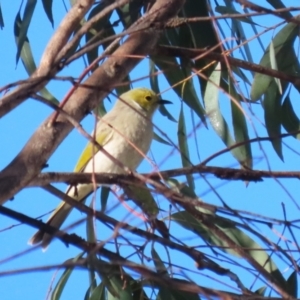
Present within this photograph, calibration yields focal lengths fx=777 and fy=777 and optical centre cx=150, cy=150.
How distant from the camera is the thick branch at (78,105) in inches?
74.7

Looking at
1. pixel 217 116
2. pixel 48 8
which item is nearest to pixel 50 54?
pixel 217 116

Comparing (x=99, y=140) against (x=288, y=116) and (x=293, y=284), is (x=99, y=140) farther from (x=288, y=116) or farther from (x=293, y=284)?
(x=293, y=284)

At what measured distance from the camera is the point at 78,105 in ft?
6.54

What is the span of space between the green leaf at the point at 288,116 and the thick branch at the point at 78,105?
1.05m

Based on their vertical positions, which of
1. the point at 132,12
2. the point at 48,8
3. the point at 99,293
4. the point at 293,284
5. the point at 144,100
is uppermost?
the point at 48,8

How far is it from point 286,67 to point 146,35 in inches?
45.2

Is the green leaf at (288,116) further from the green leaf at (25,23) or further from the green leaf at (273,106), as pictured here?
the green leaf at (25,23)

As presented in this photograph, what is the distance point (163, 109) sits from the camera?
4.03m

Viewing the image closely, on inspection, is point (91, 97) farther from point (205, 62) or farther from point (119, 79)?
point (205, 62)

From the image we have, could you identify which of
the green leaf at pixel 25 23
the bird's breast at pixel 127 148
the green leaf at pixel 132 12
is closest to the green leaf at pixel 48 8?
the green leaf at pixel 25 23

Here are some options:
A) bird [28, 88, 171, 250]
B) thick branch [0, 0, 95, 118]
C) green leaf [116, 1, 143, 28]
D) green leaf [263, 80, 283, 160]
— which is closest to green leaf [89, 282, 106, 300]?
bird [28, 88, 171, 250]

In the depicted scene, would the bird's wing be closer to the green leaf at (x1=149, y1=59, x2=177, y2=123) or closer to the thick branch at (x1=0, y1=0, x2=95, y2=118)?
the green leaf at (x1=149, y1=59, x2=177, y2=123)

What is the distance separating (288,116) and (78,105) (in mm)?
1350

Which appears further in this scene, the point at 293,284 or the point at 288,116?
the point at 288,116
